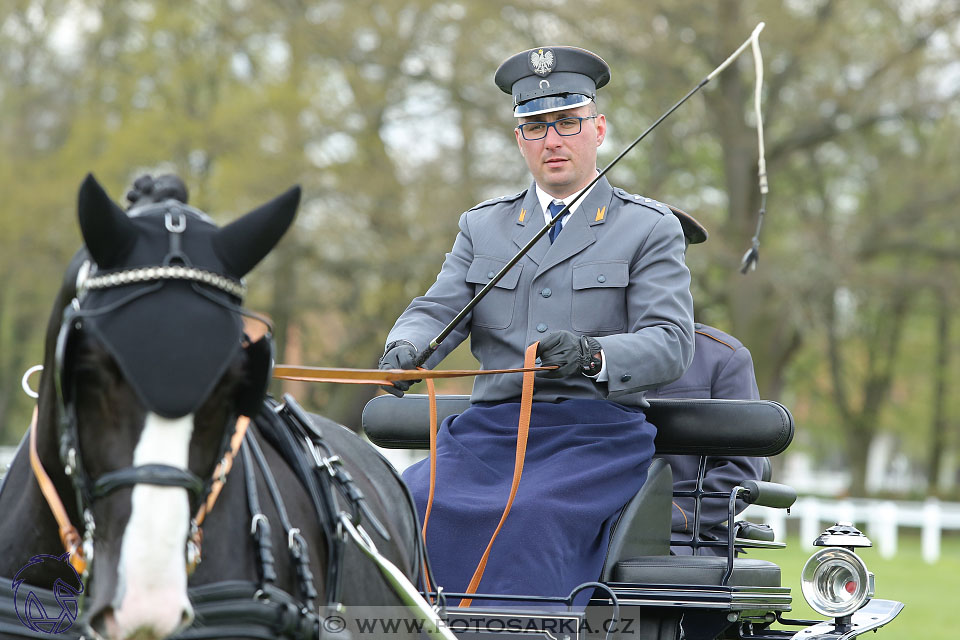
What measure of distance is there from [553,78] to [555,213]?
44 cm

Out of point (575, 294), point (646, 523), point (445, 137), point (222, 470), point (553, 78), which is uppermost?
point (445, 137)

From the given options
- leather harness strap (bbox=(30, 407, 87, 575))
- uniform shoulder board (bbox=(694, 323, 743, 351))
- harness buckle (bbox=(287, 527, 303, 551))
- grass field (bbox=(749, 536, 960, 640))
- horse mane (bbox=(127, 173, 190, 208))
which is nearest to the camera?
leather harness strap (bbox=(30, 407, 87, 575))

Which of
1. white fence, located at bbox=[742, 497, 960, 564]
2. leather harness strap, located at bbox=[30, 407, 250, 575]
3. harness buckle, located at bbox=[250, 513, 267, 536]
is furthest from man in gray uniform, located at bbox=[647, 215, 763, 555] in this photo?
white fence, located at bbox=[742, 497, 960, 564]

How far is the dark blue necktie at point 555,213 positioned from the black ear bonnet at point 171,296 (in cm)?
197

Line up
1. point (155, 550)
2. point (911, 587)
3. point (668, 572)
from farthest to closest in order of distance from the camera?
point (911, 587), point (668, 572), point (155, 550)

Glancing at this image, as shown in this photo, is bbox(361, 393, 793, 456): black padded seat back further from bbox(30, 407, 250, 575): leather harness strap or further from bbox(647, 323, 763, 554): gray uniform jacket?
bbox(30, 407, 250, 575): leather harness strap

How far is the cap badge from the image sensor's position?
4.07 meters

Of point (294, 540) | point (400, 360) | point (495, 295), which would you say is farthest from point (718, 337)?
point (294, 540)

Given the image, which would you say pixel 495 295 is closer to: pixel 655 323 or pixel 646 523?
pixel 655 323

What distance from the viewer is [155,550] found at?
2.01 metres

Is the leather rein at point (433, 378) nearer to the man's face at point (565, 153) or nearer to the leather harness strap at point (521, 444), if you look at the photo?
the leather harness strap at point (521, 444)

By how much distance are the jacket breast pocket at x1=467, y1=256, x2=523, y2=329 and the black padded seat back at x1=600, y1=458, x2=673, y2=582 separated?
67 cm

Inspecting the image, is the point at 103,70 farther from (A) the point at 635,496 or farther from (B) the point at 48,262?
(A) the point at 635,496

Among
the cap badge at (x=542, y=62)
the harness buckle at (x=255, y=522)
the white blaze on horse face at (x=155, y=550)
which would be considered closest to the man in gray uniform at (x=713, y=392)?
the cap badge at (x=542, y=62)
